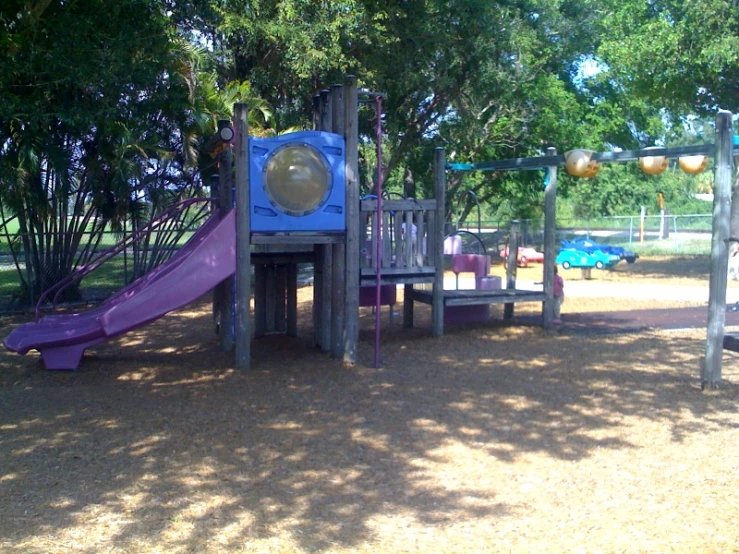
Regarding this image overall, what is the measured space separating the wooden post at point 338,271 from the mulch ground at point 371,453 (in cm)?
35

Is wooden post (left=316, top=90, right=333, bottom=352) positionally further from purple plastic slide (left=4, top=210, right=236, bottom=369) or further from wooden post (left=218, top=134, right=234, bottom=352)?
purple plastic slide (left=4, top=210, right=236, bottom=369)

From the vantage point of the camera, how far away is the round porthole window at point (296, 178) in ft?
27.8

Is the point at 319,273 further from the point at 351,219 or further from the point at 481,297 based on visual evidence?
the point at 481,297

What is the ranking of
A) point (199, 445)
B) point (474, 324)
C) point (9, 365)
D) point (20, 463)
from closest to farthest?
point (20, 463)
point (199, 445)
point (9, 365)
point (474, 324)

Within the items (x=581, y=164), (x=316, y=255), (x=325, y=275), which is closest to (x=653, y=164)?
(x=581, y=164)

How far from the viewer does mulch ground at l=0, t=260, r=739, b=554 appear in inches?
171

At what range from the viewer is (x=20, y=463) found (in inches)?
218

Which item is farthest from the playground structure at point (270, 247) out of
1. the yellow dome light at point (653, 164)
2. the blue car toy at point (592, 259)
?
the blue car toy at point (592, 259)

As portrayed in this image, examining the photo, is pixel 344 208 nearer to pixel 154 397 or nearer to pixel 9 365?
pixel 154 397

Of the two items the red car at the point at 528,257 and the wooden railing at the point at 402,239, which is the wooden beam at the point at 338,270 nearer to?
the wooden railing at the point at 402,239

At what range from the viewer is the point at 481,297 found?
11062mm

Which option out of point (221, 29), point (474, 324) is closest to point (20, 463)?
point (474, 324)

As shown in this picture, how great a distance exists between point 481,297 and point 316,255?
8.44 ft

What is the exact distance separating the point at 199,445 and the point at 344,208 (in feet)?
11.8
